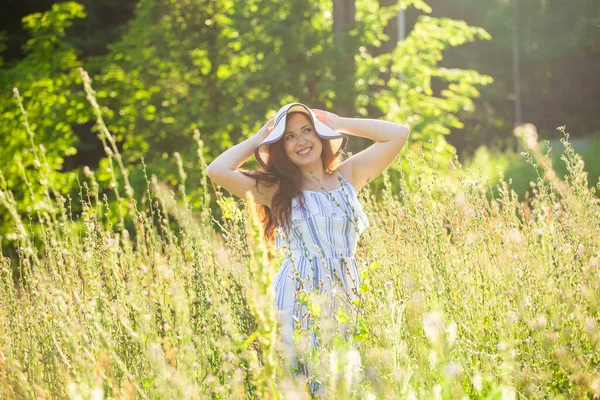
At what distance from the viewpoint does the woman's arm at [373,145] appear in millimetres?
3592

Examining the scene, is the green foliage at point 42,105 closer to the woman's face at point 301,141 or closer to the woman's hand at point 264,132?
the woman's hand at point 264,132

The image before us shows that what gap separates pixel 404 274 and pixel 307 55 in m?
6.46

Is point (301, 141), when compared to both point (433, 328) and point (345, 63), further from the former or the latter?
point (345, 63)

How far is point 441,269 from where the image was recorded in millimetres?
2318

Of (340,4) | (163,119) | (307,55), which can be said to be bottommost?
(163,119)

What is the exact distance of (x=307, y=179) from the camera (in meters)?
3.47

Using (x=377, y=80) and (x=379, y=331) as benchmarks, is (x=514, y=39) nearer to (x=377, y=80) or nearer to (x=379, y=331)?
(x=377, y=80)

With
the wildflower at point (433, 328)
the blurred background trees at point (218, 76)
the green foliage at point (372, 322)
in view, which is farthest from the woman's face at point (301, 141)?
the blurred background trees at point (218, 76)

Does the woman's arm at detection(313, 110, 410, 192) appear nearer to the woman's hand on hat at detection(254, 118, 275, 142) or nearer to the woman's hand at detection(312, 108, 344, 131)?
the woman's hand at detection(312, 108, 344, 131)

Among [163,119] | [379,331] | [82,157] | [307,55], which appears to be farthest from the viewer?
[82,157]

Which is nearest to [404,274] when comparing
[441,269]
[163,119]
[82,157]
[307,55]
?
[441,269]

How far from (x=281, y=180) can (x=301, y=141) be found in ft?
0.72

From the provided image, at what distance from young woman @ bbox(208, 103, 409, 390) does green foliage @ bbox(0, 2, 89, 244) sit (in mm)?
5822

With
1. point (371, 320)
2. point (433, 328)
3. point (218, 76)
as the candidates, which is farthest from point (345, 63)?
point (433, 328)
